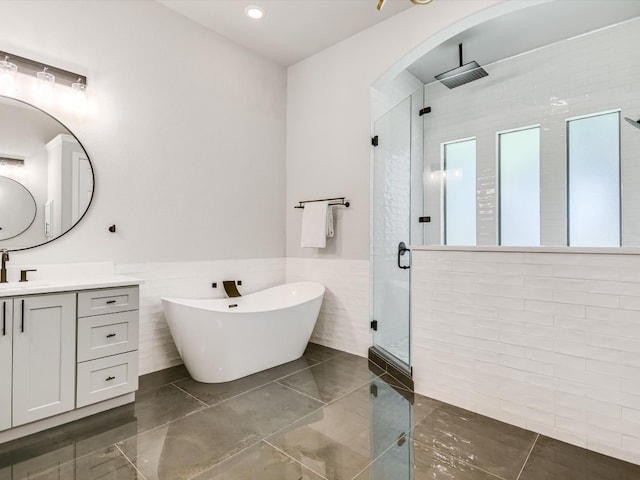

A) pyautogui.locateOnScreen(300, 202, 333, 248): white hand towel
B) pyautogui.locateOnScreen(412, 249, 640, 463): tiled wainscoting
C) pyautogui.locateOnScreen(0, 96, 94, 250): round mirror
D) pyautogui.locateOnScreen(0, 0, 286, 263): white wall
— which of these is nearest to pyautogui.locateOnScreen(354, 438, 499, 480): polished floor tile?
pyautogui.locateOnScreen(412, 249, 640, 463): tiled wainscoting

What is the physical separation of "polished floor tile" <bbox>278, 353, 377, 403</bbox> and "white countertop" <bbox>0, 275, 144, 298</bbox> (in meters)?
1.31

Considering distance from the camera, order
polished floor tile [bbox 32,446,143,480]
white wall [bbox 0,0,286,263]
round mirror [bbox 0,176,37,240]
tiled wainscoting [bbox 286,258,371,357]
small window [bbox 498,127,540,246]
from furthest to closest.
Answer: tiled wainscoting [bbox 286,258,371,357], small window [bbox 498,127,540,246], white wall [bbox 0,0,286,263], round mirror [bbox 0,176,37,240], polished floor tile [bbox 32,446,143,480]

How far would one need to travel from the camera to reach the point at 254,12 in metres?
2.87

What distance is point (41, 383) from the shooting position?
1.83 m

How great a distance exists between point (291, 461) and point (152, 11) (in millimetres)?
3263

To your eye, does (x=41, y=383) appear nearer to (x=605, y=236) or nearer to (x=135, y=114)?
(x=135, y=114)

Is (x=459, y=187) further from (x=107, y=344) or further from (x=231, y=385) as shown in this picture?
(x=107, y=344)

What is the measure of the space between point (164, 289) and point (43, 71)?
65.5 inches

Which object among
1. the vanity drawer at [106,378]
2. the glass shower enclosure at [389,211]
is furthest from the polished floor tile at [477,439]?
the vanity drawer at [106,378]

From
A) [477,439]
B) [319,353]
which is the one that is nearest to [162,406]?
[319,353]

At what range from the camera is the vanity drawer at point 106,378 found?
1981 mm

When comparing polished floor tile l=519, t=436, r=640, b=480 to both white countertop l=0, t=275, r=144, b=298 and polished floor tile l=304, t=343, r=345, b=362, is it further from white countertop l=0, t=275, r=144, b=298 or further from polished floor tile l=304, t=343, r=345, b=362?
white countertop l=0, t=275, r=144, b=298

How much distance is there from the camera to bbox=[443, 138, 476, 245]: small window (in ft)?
9.76

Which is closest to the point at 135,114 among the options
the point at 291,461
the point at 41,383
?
the point at 41,383
